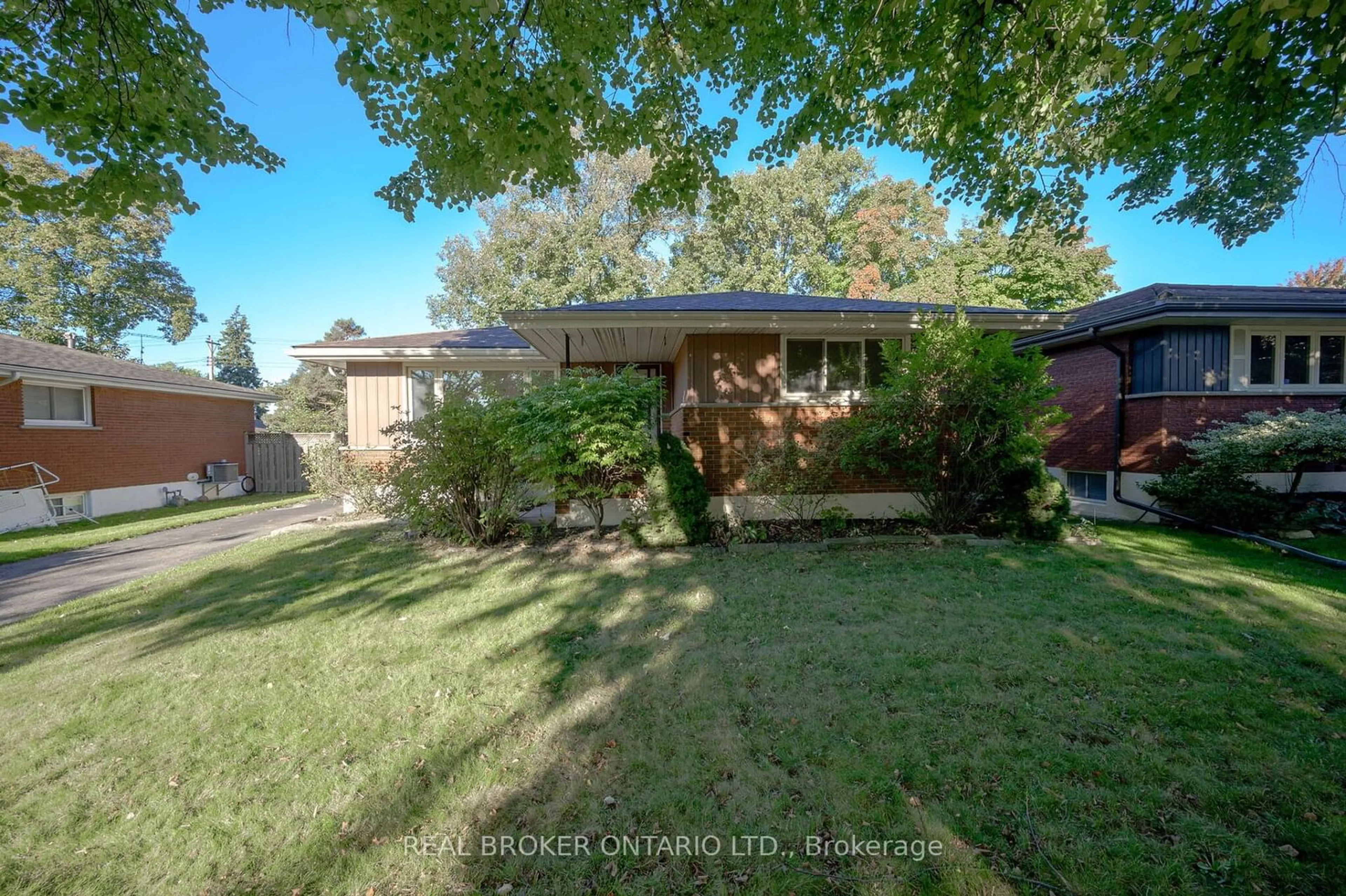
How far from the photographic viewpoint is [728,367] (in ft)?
25.1

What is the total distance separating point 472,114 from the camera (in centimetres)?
400

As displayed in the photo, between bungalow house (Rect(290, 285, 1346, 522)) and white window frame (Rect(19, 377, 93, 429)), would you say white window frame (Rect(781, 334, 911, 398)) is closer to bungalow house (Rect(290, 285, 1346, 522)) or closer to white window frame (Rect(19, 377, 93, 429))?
bungalow house (Rect(290, 285, 1346, 522))

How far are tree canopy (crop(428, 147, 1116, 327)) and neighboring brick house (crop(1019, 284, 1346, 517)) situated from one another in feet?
35.7

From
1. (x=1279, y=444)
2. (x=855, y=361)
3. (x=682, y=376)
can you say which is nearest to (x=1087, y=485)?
(x=1279, y=444)

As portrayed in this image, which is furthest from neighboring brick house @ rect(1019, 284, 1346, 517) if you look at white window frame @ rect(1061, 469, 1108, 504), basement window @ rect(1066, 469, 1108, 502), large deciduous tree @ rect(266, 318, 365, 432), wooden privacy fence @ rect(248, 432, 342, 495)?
large deciduous tree @ rect(266, 318, 365, 432)

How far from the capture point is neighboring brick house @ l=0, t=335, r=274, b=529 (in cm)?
1016

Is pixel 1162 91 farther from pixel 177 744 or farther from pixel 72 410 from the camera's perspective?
pixel 72 410

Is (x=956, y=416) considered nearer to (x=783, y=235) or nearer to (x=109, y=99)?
(x=109, y=99)

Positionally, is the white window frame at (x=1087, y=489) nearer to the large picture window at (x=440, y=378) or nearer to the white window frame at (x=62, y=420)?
the large picture window at (x=440, y=378)

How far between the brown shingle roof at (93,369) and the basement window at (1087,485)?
2147cm

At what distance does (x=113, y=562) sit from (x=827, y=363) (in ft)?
36.3

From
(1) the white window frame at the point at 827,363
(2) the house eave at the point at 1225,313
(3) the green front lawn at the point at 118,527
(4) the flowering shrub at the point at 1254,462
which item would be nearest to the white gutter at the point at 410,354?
(3) the green front lawn at the point at 118,527

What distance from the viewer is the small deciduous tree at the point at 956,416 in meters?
6.29

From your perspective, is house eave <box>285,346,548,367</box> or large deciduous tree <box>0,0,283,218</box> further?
house eave <box>285,346,548,367</box>
